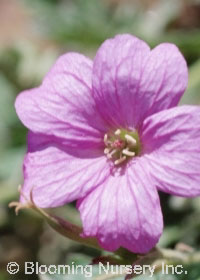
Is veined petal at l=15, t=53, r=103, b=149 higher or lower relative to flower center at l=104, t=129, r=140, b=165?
higher

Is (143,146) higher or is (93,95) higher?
(93,95)

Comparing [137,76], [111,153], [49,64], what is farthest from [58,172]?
[49,64]

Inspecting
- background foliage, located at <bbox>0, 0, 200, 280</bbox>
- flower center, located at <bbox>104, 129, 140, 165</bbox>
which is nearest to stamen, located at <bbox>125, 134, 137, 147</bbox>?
flower center, located at <bbox>104, 129, 140, 165</bbox>

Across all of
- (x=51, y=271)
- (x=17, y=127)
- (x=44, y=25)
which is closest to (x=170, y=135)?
(x=51, y=271)

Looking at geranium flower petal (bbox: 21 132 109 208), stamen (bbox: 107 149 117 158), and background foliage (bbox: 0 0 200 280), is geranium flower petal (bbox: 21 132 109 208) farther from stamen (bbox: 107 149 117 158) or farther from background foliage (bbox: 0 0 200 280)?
background foliage (bbox: 0 0 200 280)

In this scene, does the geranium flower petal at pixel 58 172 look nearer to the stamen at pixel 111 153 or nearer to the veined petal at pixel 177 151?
the stamen at pixel 111 153

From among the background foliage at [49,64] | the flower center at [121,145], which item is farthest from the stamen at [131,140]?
the background foliage at [49,64]

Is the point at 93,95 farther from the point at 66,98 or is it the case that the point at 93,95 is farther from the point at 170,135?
the point at 170,135

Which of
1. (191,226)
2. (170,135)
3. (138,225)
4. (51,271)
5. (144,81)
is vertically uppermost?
(144,81)
